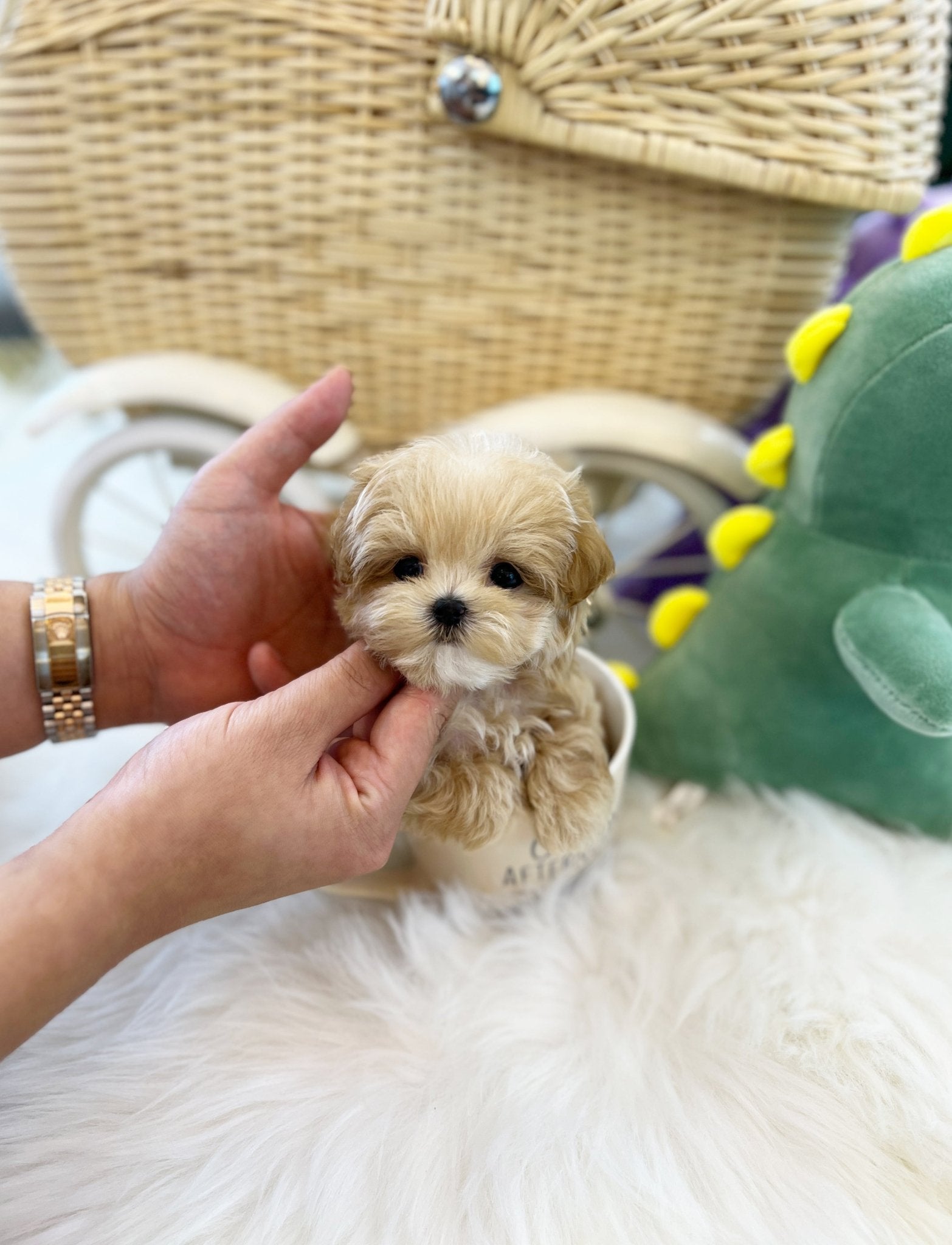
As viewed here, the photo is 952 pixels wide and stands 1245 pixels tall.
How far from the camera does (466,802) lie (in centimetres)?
71

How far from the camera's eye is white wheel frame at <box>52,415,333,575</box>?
1.13 metres

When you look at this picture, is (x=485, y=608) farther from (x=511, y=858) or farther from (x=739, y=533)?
(x=739, y=533)

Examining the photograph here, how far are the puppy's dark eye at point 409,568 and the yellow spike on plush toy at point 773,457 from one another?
1.55ft

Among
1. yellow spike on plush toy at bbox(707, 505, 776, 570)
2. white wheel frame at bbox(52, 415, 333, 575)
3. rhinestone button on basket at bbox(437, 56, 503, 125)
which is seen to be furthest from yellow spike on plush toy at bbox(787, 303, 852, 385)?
white wheel frame at bbox(52, 415, 333, 575)

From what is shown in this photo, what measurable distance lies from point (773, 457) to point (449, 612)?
1.63 ft

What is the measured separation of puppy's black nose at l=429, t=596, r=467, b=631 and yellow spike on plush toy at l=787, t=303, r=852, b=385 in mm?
516

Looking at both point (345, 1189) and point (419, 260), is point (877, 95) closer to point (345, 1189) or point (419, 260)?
point (419, 260)

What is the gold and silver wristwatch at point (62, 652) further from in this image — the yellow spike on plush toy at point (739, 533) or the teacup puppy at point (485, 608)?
the yellow spike on plush toy at point (739, 533)

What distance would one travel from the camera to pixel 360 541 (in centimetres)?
65

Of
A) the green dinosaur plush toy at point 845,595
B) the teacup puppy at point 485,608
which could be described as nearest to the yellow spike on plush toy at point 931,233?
the green dinosaur plush toy at point 845,595

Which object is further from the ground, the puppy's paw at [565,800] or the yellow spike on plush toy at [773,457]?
the yellow spike on plush toy at [773,457]

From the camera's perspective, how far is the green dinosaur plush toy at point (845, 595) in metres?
0.75

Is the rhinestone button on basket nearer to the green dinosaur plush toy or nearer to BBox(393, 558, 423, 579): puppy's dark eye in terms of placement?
the green dinosaur plush toy

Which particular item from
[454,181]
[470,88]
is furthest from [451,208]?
[470,88]
